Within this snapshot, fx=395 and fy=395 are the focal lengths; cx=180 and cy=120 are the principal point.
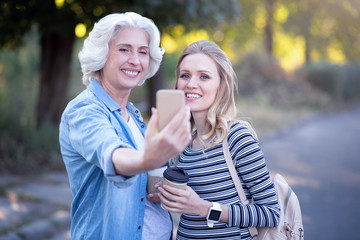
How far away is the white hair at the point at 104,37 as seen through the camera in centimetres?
196

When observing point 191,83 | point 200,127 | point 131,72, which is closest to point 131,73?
point 131,72

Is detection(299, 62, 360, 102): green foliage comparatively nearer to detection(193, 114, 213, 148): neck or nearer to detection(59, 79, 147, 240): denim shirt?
detection(193, 114, 213, 148): neck

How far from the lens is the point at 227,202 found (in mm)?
2053

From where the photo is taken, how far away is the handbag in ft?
6.73

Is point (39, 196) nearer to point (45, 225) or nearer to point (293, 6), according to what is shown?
point (45, 225)

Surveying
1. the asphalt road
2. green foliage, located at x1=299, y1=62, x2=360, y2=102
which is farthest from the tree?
green foliage, located at x1=299, y1=62, x2=360, y2=102

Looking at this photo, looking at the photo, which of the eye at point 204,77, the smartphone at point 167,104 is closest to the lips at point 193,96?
the eye at point 204,77

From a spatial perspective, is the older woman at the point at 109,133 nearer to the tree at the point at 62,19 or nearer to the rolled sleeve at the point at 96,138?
the rolled sleeve at the point at 96,138

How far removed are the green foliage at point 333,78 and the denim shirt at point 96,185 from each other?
21752mm

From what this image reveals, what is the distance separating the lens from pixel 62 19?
7.16 meters

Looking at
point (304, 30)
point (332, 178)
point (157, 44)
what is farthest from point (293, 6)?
point (157, 44)

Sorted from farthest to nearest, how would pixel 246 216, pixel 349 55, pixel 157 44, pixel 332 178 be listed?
pixel 349 55 < pixel 332 178 < pixel 157 44 < pixel 246 216

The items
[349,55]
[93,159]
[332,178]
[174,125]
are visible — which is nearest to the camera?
[174,125]

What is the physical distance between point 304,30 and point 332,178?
70.2 feet
